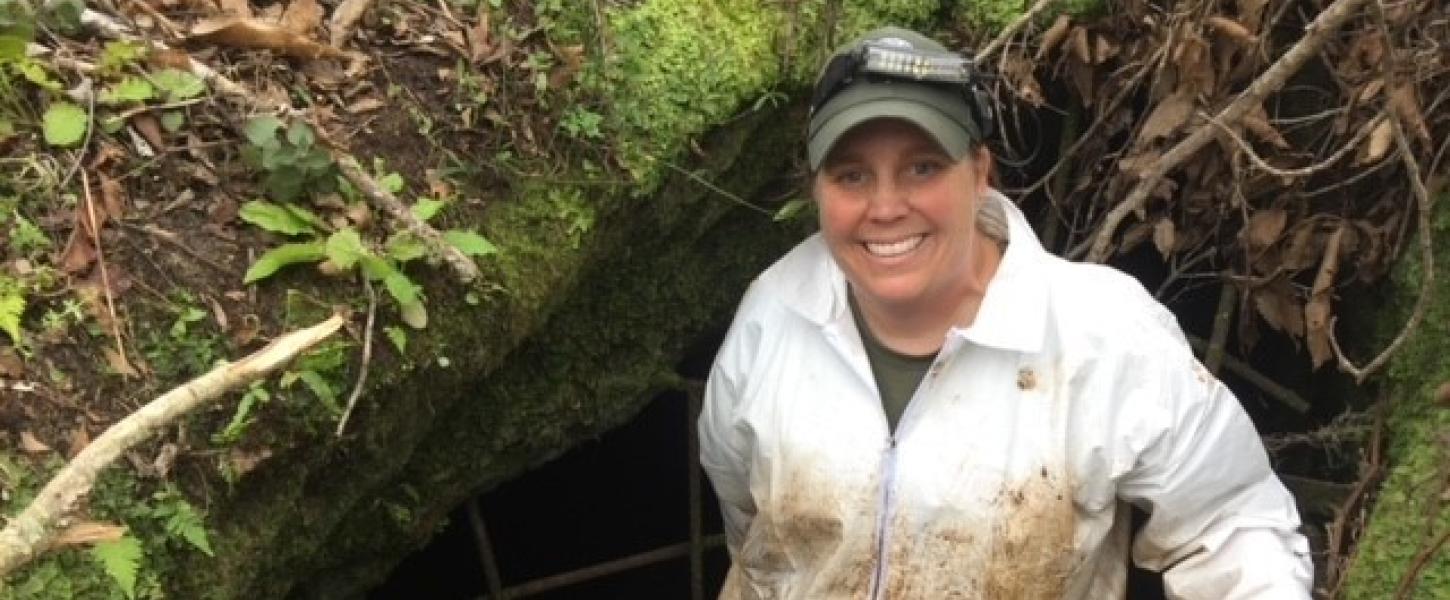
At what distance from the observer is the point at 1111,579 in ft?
9.55

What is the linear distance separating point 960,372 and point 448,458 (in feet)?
3.76

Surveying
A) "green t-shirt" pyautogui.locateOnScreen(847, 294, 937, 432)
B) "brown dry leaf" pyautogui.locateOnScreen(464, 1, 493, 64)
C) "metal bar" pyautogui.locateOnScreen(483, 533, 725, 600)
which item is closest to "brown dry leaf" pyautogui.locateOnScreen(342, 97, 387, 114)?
"brown dry leaf" pyautogui.locateOnScreen(464, 1, 493, 64)

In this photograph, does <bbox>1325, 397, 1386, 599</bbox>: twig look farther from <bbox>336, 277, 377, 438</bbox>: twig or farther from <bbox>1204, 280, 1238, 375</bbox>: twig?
<bbox>336, 277, 377, 438</bbox>: twig

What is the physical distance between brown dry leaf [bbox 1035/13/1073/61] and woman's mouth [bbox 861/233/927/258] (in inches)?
40.7

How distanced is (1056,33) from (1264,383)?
1102 mm

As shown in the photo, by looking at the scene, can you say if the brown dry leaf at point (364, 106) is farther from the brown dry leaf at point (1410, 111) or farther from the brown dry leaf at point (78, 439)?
the brown dry leaf at point (1410, 111)

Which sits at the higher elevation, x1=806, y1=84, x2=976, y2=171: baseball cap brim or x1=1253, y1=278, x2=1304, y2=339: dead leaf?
x1=806, y1=84, x2=976, y2=171: baseball cap brim

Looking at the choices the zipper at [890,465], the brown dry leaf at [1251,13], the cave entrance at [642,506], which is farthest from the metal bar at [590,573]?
the brown dry leaf at [1251,13]

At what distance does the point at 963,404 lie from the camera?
8.85 feet

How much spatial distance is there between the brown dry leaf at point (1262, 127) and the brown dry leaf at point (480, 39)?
1.74 meters

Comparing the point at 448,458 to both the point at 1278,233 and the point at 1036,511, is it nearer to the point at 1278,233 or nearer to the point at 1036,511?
the point at 1036,511

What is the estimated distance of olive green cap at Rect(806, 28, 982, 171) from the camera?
2549 millimetres

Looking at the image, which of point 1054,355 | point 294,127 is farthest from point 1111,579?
point 294,127

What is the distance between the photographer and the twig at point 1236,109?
2.99 meters
